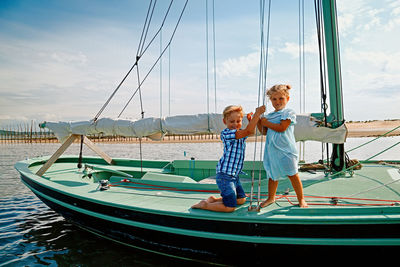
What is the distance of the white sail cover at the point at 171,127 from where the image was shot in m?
4.69

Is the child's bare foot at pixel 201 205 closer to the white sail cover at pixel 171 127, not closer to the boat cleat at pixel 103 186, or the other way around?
the white sail cover at pixel 171 127

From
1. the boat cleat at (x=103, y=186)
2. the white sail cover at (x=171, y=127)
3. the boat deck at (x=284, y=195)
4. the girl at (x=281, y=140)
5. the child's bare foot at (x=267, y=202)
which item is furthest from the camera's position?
the boat cleat at (x=103, y=186)

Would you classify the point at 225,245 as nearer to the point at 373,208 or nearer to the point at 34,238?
the point at 373,208

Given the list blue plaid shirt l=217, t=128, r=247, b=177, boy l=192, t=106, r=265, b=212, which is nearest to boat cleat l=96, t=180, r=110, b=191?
boy l=192, t=106, r=265, b=212

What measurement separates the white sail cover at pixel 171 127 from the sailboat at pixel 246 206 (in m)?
0.02

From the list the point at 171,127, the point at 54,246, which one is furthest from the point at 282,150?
the point at 54,246

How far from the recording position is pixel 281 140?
3.41m

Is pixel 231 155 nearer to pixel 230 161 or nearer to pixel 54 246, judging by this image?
pixel 230 161

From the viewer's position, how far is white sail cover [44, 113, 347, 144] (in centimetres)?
469

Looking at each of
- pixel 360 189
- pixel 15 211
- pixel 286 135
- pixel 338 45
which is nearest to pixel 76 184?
pixel 15 211

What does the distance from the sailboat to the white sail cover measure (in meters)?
0.02

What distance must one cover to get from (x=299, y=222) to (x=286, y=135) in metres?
1.04

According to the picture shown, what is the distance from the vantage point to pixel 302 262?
3223 mm

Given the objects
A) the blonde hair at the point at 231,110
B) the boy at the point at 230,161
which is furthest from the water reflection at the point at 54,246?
the blonde hair at the point at 231,110
